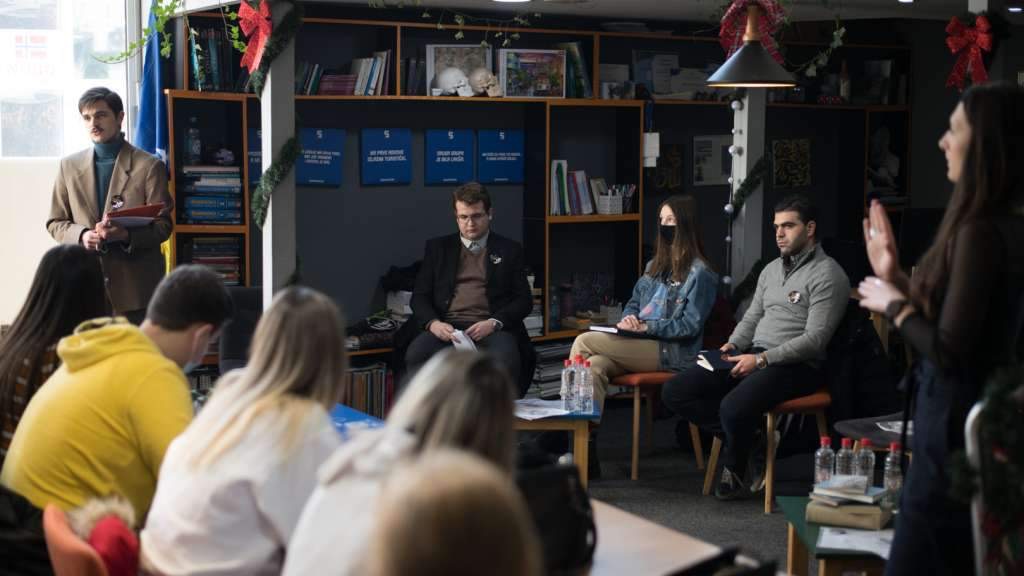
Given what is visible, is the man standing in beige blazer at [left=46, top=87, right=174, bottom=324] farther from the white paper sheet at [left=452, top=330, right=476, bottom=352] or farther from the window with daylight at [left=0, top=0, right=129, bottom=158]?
the white paper sheet at [left=452, top=330, right=476, bottom=352]

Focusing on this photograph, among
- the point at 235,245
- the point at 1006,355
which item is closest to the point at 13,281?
the point at 235,245

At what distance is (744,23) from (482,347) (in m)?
2.16

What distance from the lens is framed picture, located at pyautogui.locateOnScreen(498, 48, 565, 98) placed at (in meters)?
7.59

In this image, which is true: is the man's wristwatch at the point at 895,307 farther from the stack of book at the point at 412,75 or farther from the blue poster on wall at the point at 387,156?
the blue poster on wall at the point at 387,156

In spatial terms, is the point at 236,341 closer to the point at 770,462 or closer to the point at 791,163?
the point at 770,462

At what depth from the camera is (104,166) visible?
5.89 meters

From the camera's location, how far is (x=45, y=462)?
2.97m

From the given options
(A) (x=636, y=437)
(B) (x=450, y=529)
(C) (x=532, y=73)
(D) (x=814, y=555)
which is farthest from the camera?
(C) (x=532, y=73)

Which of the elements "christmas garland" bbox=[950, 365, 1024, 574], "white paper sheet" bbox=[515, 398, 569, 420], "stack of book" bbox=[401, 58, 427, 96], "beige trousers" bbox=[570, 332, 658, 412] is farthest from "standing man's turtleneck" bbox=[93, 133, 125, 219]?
"christmas garland" bbox=[950, 365, 1024, 574]

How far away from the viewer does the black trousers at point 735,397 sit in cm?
577

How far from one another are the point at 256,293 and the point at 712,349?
2450 mm

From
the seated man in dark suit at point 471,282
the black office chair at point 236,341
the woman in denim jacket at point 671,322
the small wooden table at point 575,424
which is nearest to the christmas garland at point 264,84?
the black office chair at point 236,341

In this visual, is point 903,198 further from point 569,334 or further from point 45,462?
point 45,462

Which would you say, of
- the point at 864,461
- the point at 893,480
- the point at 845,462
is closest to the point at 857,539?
the point at 893,480
